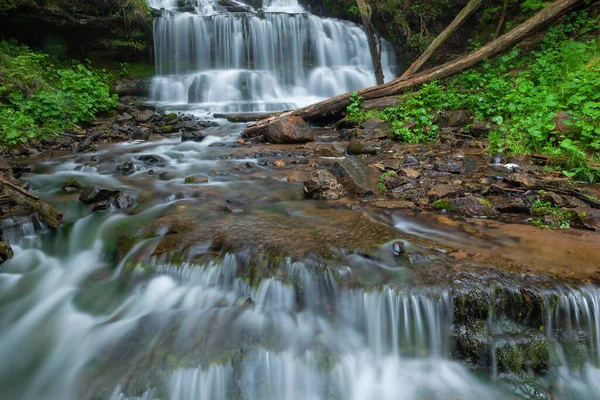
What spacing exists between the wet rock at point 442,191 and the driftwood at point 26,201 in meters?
4.28

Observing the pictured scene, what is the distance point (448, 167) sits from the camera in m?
5.27

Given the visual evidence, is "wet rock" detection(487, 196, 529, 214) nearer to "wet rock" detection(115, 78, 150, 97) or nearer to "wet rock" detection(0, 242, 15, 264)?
"wet rock" detection(0, 242, 15, 264)

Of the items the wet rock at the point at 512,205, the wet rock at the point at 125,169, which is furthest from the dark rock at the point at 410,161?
the wet rock at the point at 125,169

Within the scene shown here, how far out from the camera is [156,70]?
13125 mm

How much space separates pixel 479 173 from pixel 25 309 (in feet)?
17.8

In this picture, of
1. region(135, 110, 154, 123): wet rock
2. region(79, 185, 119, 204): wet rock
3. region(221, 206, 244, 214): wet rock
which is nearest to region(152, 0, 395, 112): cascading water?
region(135, 110, 154, 123): wet rock

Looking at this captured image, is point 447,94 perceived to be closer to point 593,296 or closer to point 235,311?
point 593,296

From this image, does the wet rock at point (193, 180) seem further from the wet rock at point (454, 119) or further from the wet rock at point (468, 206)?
the wet rock at point (454, 119)

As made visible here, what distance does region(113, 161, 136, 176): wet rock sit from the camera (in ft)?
20.1

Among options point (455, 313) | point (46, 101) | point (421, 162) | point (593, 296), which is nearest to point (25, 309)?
point (455, 313)

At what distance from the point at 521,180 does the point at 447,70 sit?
538 centimetres

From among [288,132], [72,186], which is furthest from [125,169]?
[288,132]

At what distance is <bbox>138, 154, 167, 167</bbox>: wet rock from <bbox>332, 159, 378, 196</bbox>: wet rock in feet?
11.3

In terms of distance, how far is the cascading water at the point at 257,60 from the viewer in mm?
12484
